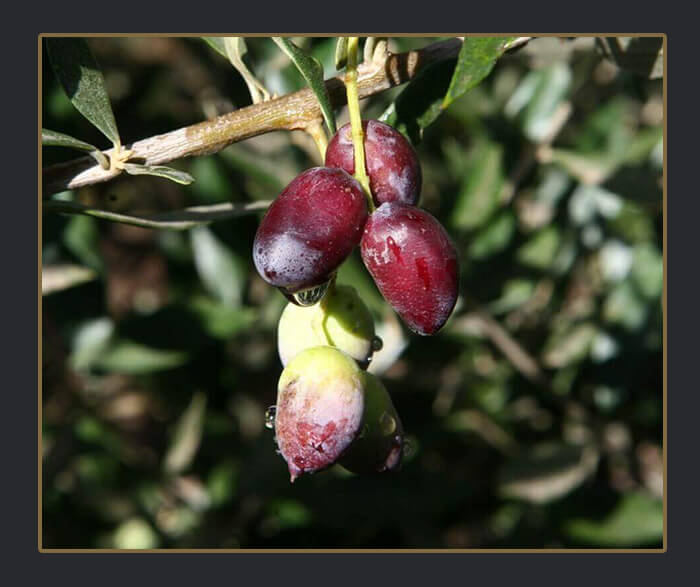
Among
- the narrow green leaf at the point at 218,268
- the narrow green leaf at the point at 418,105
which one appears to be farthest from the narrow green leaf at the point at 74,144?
the narrow green leaf at the point at 218,268

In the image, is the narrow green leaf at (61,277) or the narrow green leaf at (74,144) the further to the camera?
the narrow green leaf at (61,277)

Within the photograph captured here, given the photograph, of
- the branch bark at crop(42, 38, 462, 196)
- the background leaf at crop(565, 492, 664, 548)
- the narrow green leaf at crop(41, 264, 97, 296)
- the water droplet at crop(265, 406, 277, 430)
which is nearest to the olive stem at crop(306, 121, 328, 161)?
the branch bark at crop(42, 38, 462, 196)

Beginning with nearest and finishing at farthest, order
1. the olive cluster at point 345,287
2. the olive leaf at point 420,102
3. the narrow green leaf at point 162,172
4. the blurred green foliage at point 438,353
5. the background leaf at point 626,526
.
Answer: the olive cluster at point 345,287 < the narrow green leaf at point 162,172 < the olive leaf at point 420,102 < the blurred green foliage at point 438,353 < the background leaf at point 626,526

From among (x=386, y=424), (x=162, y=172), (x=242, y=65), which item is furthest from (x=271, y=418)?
(x=242, y=65)

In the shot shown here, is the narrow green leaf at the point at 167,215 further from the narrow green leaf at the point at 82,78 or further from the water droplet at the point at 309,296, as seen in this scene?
the water droplet at the point at 309,296

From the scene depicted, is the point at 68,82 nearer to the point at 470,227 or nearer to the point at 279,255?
the point at 279,255

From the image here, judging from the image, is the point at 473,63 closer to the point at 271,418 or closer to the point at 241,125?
the point at 241,125
